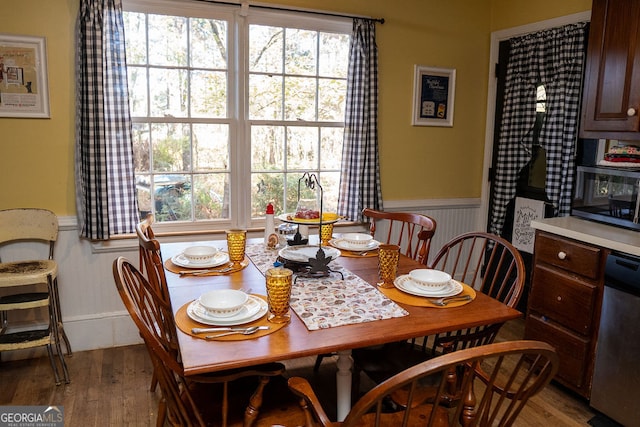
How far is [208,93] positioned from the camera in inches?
123

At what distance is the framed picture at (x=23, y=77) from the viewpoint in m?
2.65

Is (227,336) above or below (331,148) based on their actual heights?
below

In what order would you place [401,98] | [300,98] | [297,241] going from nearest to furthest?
1. [297,241]
2. [300,98]
3. [401,98]

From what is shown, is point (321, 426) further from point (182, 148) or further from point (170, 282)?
point (182, 148)

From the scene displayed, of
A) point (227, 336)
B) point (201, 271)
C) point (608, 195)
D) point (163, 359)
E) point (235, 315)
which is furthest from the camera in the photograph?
point (608, 195)

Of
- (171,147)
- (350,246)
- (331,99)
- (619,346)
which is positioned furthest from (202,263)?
(619,346)

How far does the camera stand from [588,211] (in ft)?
9.00

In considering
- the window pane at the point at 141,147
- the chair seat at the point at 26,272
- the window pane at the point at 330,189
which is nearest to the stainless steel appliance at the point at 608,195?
the window pane at the point at 330,189

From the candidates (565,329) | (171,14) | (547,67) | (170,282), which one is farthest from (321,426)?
(547,67)

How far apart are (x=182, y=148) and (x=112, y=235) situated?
2.31 ft

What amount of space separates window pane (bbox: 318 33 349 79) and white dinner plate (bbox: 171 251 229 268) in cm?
177

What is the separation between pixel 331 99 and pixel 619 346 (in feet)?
7.60

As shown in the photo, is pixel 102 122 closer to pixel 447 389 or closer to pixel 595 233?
pixel 447 389

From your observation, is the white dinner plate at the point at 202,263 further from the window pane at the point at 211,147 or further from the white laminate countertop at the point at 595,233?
the white laminate countertop at the point at 595,233
